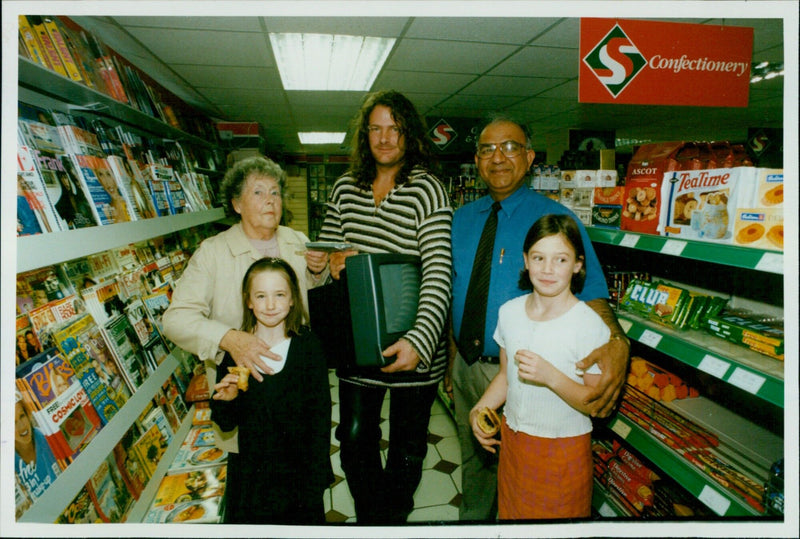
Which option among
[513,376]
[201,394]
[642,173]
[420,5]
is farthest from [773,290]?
[201,394]

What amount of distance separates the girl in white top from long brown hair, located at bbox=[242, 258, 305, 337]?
72 centimetres

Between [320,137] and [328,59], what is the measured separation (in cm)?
550

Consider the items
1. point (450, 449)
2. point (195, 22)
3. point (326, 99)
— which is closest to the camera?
point (195, 22)

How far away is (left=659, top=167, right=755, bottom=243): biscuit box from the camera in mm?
1196

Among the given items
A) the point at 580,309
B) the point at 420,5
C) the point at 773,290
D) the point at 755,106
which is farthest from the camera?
the point at 755,106

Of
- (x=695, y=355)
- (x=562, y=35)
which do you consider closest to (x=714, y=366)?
(x=695, y=355)

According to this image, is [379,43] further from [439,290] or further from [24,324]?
[24,324]

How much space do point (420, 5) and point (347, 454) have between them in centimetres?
164

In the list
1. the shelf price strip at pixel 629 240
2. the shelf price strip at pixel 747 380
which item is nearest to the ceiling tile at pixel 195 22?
the shelf price strip at pixel 629 240

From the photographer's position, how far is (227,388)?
1.25m

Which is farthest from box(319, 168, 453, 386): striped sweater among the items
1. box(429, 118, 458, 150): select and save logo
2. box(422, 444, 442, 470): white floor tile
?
box(429, 118, 458, 150): select and save logo

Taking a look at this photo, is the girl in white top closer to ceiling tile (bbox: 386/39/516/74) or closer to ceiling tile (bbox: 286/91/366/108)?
ceiling tile (bbox: 386/39/516/74)

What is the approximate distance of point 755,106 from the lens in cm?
571

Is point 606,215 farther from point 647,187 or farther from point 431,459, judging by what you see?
point 431,459
